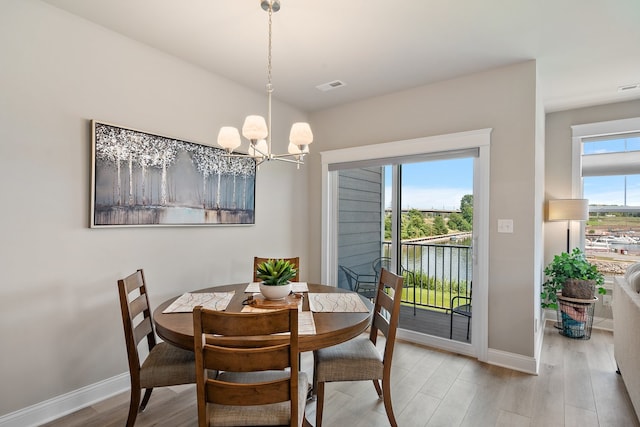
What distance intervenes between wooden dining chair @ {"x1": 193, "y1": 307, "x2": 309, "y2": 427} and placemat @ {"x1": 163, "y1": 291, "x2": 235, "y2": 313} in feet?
1.81

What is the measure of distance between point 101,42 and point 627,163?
5.23 m

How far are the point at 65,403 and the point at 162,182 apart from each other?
63.7 inches

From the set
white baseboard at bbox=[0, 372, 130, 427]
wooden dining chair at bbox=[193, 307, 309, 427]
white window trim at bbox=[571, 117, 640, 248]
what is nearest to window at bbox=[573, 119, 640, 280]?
white window trim at bbox=[571, 117, 640, 248]

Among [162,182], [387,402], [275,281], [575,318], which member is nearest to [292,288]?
[275,281]

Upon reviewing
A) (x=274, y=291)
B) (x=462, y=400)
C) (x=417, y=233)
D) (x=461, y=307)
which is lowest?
(x=462, y=400)

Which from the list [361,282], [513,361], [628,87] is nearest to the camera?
[513,361]

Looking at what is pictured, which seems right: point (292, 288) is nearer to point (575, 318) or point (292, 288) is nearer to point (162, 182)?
point (162, 182)

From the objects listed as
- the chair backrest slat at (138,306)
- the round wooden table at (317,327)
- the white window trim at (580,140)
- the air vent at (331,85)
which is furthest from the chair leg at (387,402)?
the white window trim at (580,140)

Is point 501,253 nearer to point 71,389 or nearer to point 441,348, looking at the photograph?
point 441,348

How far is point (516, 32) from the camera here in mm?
2348

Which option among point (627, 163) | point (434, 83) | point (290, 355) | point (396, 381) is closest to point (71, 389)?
point (290, 355)

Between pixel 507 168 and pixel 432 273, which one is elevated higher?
pixel 507 168

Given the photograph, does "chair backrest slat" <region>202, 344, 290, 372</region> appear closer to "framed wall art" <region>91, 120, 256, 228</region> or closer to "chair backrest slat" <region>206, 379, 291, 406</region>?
"chair backrest slat" <region>206, 379, 291, 406</region>

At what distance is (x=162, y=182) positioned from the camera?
2635 mm
